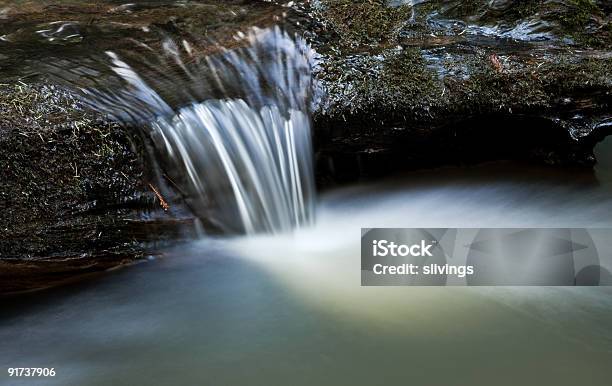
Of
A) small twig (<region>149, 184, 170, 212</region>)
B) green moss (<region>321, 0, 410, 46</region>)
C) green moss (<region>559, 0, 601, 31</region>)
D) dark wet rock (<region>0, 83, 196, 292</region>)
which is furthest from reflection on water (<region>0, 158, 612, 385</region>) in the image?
green moss (<region>559, 0, 601, 31</region>)

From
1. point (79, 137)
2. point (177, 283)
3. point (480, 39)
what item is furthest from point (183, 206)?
point (480, 39)

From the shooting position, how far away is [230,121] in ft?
14.3

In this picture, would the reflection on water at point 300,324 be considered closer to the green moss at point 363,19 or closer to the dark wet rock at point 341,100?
the dark wet rock at point 341,100

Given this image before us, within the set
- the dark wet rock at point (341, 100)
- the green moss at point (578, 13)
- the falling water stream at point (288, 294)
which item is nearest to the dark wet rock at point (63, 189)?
the dark wet rock at point (341, 100)

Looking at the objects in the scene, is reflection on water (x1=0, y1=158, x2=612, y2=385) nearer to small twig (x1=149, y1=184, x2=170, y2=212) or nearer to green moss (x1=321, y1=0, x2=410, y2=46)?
small twig (x1=149, y1=184, x2=170, y2=212)

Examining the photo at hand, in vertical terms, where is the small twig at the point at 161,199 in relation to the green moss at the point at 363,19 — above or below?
below

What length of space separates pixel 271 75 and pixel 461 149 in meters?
1.58

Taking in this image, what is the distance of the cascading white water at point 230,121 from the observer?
4.13 m

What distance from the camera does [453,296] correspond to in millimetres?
3607

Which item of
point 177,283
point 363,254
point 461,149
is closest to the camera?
point 177,283

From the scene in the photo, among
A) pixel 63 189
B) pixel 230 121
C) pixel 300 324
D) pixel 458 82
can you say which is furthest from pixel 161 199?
pixel 458 82

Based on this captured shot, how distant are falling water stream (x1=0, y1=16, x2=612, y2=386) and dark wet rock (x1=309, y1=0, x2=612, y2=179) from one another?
0.69 feet

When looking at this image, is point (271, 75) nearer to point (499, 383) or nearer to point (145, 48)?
point (145, 48)

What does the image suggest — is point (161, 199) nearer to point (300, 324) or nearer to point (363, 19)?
point (300, 324)
